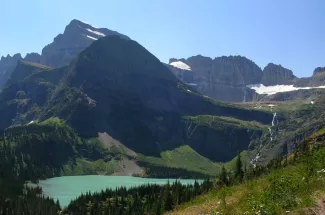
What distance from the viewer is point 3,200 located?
16975 centimetres

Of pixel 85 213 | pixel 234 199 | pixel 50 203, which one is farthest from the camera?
pixel 50 203

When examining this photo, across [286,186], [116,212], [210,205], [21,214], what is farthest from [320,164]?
[21,214]

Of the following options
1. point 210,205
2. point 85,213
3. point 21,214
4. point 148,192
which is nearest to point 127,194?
point 148,192

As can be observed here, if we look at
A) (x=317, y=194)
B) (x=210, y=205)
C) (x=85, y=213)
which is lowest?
(x=85, y=213)

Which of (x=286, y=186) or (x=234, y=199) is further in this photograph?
(x=234, y=199)

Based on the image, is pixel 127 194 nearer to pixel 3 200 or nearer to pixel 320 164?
pixel 3 200

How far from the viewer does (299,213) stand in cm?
1541

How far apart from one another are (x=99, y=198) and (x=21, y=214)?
47.9 m

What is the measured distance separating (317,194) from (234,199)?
602 centimetres

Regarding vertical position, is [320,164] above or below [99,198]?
→ above

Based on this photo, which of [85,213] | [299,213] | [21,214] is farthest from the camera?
[85,213]

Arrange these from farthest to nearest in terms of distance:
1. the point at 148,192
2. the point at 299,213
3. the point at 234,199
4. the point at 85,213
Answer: the point at 148,192 < the point at 85,213 < the point at 234,199 < the point at 299,213

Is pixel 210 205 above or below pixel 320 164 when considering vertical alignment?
below

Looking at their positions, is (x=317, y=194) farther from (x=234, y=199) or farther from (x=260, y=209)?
(x=234, y=199)
